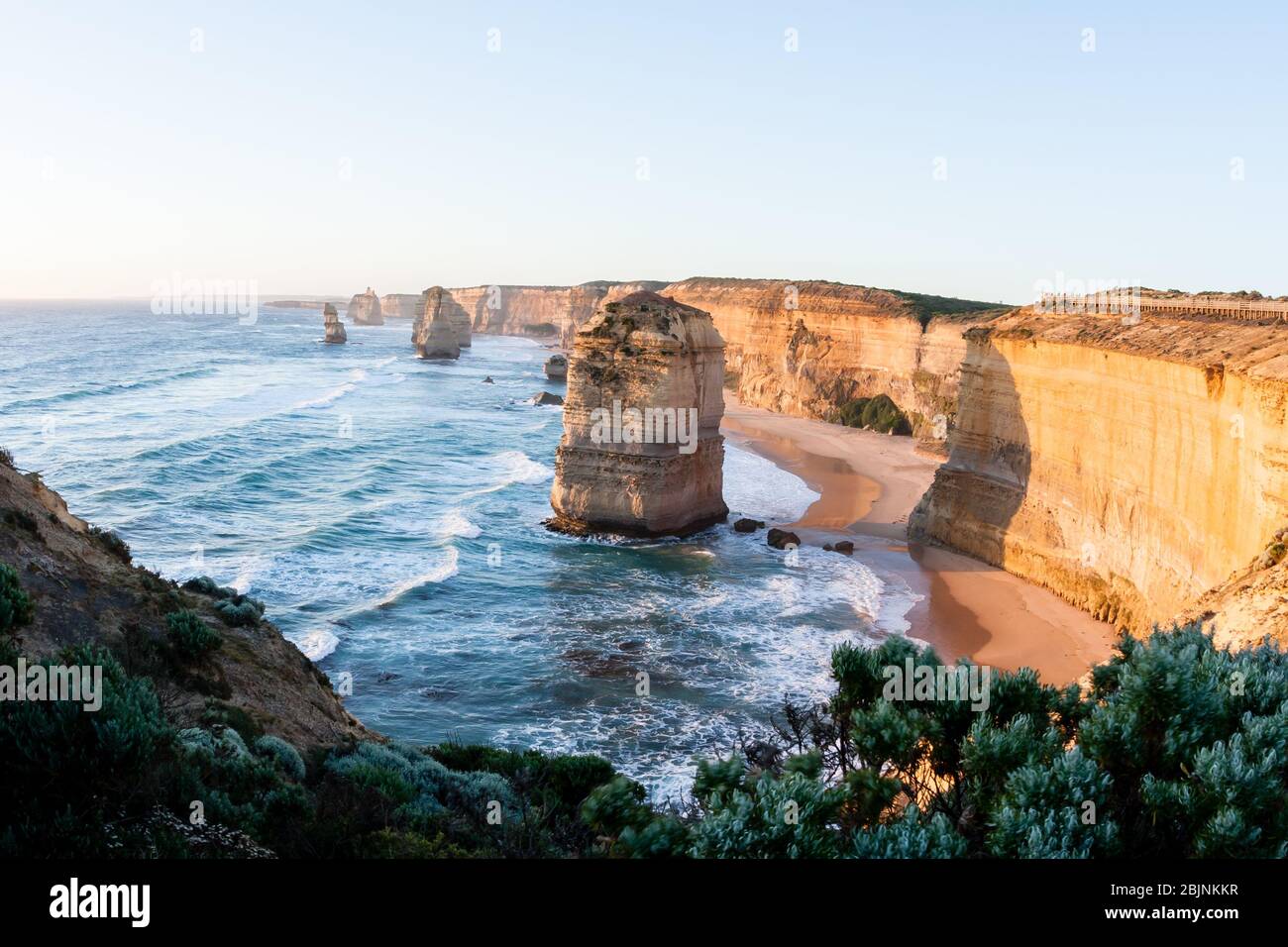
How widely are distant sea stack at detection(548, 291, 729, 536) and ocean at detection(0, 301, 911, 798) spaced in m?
1.30

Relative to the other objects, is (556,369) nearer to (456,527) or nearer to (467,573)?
(456,527)

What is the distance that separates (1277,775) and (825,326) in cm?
6578

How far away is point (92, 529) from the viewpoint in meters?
15.3

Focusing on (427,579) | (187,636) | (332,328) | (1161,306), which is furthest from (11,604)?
(332,328)

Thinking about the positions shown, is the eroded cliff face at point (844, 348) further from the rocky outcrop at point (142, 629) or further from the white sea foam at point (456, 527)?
the rocky outcrop at point (142, 629)

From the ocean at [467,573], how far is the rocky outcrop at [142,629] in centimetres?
532

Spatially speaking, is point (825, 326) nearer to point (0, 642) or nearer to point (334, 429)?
point (334, 429)

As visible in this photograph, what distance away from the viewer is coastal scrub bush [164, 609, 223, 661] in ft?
39.3

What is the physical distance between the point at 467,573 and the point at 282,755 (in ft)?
63.4

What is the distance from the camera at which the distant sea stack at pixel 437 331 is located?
110938 millimetres

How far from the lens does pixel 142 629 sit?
471 inches

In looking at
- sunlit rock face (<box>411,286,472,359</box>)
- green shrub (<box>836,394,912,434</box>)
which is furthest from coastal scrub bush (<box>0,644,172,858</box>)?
sunlit rock face (<box>411,286,472,359</box>)
